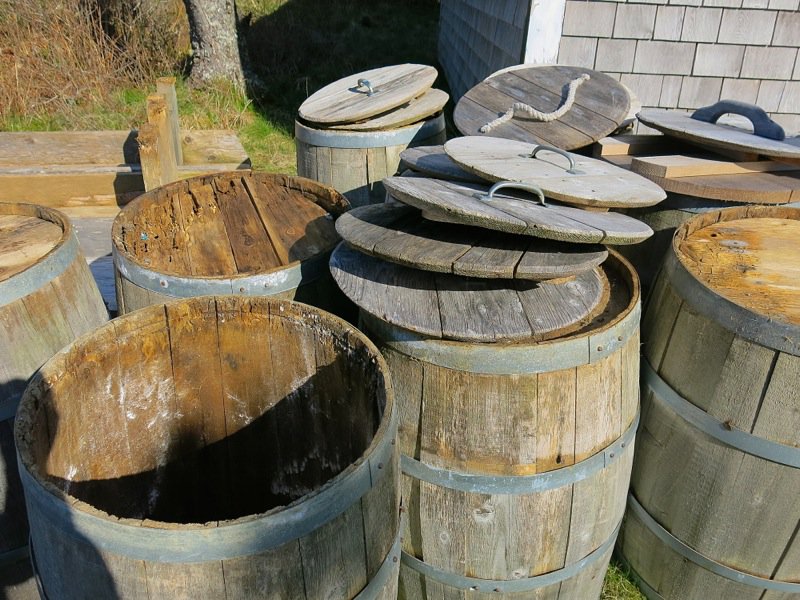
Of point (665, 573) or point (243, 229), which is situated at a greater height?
point (243, 229)

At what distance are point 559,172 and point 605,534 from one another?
121 centimetres

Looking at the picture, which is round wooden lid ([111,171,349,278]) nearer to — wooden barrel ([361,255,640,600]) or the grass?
wooden barrel ([361,255,640,600])

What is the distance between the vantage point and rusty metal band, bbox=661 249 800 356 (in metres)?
1.83

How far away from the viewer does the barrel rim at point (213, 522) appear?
112cm

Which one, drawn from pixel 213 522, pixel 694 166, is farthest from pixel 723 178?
pixel 213 522

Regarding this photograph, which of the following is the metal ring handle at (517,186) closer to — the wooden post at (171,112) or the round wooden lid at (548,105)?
the round wooden lid at (548,105)

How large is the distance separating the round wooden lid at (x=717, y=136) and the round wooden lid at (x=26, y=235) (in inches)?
94.2

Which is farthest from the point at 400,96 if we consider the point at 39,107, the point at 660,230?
the point at 39,107

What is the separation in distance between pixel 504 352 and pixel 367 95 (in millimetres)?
2407

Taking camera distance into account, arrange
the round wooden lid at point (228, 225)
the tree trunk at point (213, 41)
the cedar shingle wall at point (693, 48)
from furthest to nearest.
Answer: the tree trunk at point (213, 41) < the cedar shingle wall at point (693, 48) < the round wooden lid at point (228, 225)

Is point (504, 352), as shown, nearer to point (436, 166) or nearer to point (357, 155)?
point (436, 166)

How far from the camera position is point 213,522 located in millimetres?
1110

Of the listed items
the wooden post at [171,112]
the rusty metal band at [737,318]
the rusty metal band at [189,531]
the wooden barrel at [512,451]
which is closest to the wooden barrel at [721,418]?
the rusty metal band at [737,318]

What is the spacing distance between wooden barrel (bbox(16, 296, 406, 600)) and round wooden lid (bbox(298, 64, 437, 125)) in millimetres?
1918
